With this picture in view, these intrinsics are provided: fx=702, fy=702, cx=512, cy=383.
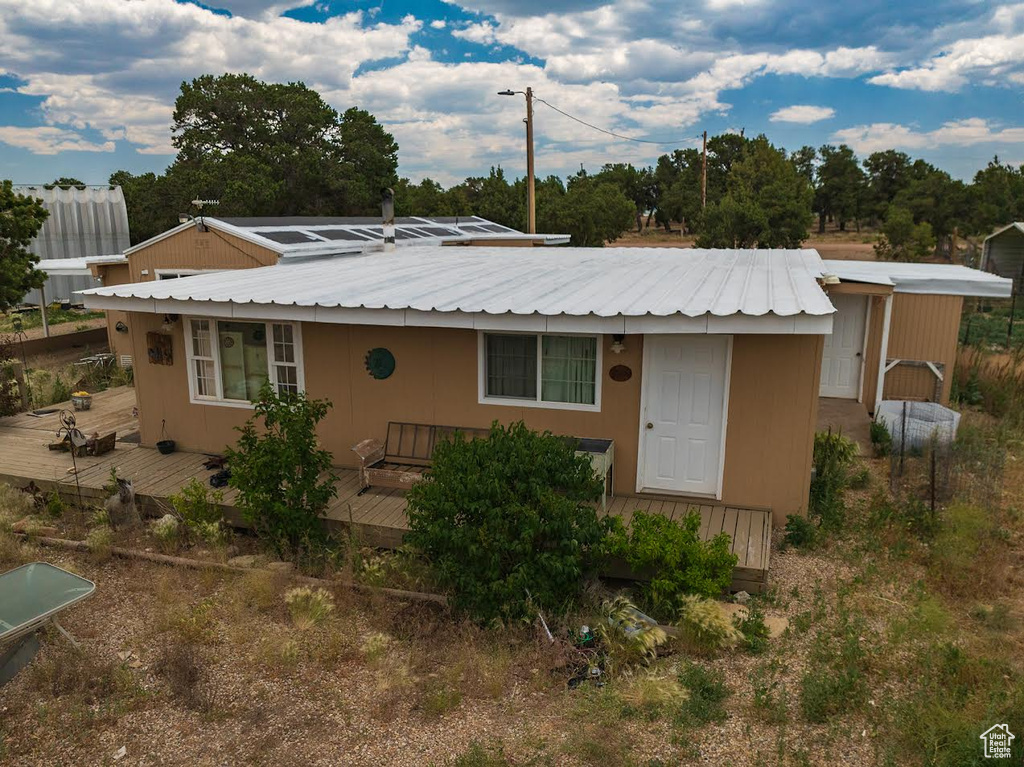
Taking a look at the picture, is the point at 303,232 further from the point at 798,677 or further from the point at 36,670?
the point at 798,677

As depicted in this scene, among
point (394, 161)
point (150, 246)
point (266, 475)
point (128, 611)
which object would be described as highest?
point (394, 161)

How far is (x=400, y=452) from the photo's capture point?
8.79 metres

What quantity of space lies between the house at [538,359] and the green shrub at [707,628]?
2204 millimetres

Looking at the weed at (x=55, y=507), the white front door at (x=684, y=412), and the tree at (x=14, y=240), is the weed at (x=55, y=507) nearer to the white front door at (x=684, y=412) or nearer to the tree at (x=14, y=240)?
the tree at (x=14, y=240)

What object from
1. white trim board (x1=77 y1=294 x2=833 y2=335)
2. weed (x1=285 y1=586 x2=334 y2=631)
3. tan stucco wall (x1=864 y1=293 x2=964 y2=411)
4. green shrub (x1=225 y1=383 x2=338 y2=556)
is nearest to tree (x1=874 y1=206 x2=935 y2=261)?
tan stucco wall (x1=864 y1=293 x2=964 y2=411)

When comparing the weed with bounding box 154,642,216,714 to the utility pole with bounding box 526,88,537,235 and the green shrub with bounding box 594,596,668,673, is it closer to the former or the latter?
the green shrub with bounding box 594,596,668,673

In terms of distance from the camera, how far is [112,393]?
46.3 ft

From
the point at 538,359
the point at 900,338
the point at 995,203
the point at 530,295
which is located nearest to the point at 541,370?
the point at 538,359

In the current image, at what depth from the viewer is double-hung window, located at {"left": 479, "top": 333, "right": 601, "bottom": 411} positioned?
799cm

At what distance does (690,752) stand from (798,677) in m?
1.27

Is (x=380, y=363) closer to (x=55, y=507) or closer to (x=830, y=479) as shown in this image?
(x=55, y=507)

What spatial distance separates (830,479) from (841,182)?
49779 millimetres

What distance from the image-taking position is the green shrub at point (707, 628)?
5586mm

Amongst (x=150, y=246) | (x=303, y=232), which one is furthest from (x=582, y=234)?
(x=150, y=246)
